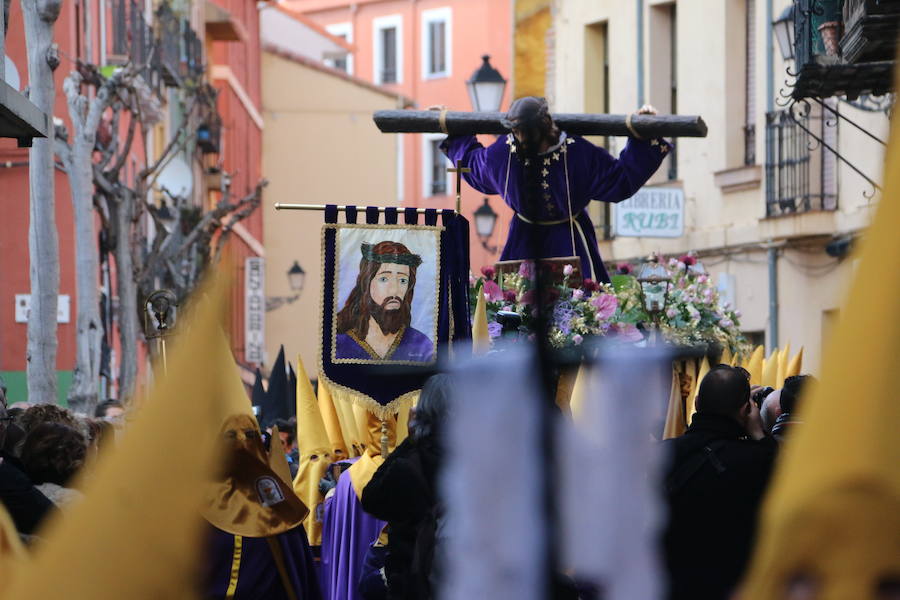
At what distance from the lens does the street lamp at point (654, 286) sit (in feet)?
28.2

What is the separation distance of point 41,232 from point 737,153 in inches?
419

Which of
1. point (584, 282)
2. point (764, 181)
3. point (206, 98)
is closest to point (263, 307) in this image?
point (206, 98)

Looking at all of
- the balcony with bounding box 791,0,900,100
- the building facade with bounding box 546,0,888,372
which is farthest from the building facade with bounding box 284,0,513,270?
the balcony with bounding box 791,0,900,100

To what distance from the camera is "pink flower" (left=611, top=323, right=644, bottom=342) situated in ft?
26.3

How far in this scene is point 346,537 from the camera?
7.30 metres

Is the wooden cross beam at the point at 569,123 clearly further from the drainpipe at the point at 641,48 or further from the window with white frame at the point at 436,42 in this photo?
the window with white frame at the point at 436,42

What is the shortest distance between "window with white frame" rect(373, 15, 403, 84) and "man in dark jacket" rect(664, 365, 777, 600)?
1665 inches

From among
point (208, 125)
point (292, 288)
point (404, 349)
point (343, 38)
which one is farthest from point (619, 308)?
point (343, 38)

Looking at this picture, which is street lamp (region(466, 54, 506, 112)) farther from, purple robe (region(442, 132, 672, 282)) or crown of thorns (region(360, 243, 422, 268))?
crown of thorns (region(360, 243, 422, 268))

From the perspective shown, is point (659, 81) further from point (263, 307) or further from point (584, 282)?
point (263, 307)

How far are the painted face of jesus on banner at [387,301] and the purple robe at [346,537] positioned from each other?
0.76 m

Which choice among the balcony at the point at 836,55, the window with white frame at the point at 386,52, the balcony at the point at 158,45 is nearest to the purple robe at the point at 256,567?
the balcony at the point at 836,55

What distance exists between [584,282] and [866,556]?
6.28m

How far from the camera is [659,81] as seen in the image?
77.5 feet
